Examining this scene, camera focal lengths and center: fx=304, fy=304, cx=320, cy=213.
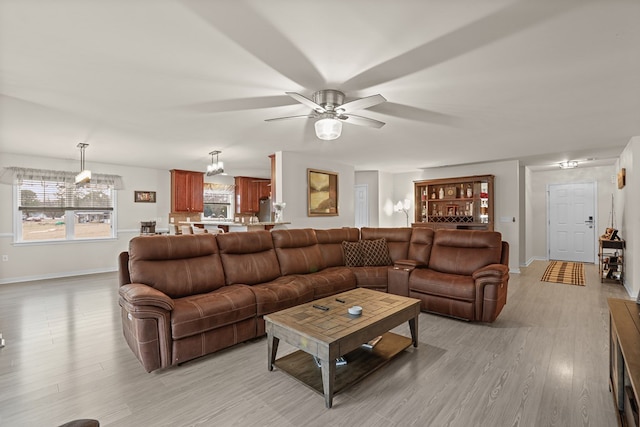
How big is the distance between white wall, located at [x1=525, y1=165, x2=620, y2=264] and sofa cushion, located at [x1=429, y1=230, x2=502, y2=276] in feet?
14.2

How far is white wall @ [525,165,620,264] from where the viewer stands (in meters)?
7.06

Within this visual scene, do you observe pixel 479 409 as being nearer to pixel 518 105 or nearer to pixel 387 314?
pixel 387 314

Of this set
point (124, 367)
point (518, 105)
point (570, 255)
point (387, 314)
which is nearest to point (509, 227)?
point (570, 255)

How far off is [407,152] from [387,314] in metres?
Result: 3.80

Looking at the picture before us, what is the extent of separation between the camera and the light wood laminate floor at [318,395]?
→ 6.16ft

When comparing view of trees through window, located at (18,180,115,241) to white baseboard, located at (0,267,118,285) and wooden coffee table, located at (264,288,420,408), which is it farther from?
wooden coffee table, located at (264,288,420,408)

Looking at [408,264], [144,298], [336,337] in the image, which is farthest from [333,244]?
[144,298]

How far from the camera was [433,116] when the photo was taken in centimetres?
346

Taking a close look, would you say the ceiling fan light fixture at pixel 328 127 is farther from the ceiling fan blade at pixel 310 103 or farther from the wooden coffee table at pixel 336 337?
the wooden coffee table at pixel 336 337

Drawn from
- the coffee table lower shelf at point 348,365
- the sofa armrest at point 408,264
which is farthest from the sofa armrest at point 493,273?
the coffee table lower shelf at point 348,365

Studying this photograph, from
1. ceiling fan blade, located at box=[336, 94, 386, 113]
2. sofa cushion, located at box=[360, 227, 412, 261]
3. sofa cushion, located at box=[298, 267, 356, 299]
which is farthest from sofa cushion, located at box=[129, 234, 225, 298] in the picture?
sofa cushion, located at box=[360, 227, 412, 261]

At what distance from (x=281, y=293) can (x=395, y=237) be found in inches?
91.0

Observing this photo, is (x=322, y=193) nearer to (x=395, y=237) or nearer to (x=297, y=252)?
(x=395, y=237)

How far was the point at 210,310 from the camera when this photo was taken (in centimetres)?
259
